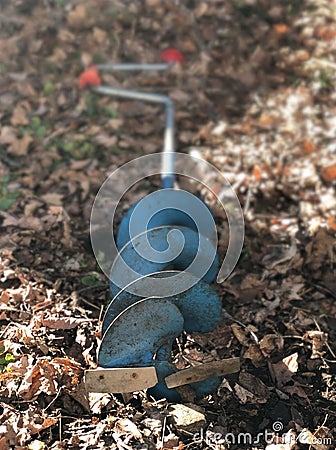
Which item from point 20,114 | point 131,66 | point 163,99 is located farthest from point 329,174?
point 20,114

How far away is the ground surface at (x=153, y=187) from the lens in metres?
2.52

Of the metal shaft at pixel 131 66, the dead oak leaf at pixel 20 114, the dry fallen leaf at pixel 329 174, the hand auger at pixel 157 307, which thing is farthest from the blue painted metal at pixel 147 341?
the metal shaft at pixel 131 66

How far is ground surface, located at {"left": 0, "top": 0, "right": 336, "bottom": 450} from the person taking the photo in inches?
99.3

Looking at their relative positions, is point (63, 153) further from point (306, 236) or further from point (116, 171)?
point (306, 236)

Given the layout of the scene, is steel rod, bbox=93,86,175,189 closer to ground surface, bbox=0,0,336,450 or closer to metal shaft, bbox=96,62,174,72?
ground surface, bbox=0,0,336,450

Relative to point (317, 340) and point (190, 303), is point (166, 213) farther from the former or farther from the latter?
point (317, 340)

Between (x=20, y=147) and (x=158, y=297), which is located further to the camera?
(x=20, y=147)

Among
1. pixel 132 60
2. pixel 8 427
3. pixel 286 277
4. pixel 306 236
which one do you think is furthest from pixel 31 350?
pixel 132 60

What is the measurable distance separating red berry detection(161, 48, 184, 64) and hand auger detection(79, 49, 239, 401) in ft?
6.99

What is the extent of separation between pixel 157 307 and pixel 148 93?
248 centimetres

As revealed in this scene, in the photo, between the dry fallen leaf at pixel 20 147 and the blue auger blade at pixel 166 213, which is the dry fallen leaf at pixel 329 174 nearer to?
the blue auger blade at pixel 166 213

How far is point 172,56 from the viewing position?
489 centimetres

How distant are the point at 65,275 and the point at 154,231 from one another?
2.26ft

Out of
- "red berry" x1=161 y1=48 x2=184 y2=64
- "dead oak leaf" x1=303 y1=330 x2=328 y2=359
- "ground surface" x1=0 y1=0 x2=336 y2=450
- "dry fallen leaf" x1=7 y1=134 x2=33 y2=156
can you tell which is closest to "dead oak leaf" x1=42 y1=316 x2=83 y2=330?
"ground surface" x1=0 y1=0 x2=336 y2=450
